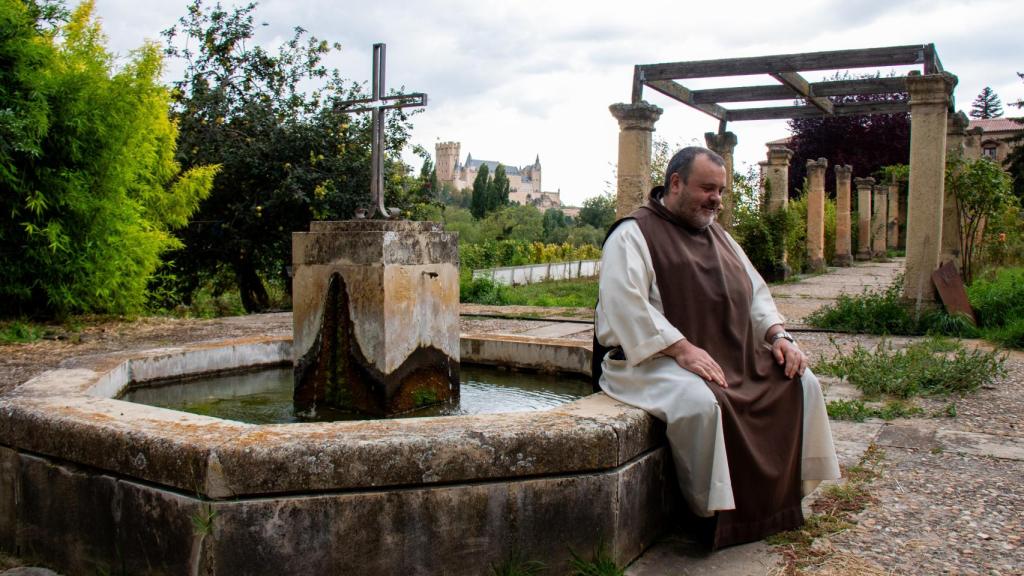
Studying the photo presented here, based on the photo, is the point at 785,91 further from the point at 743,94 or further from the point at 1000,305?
the point at 1000,305

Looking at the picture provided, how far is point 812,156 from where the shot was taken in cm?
3425

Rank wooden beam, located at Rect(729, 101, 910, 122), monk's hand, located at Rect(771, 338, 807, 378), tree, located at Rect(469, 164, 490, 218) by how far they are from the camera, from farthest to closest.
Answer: tree, located at Rect(469, 164, 490, 218) → wooden beam, located at Rect(729, 101, 910, 122) → monk's hand, located at Rect(771, 338, 807, 378)

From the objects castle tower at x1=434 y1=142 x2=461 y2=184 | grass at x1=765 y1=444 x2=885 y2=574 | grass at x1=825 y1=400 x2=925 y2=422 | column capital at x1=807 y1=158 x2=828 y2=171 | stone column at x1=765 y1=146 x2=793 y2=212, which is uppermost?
castle tower at x1=434 y1=142 x2=461 y2=184

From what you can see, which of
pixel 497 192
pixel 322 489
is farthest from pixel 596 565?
pixel 497 192

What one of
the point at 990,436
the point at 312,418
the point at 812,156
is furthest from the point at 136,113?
the point at 812,156

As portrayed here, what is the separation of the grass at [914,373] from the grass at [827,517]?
5.57 ft

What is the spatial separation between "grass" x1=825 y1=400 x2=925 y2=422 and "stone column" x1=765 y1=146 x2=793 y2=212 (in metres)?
14.1

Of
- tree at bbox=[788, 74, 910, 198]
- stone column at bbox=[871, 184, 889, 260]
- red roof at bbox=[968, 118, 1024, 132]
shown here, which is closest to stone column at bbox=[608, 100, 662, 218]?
stone column at bbox=[871, 184, 889, 260]

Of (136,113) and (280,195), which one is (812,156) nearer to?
(280,195)

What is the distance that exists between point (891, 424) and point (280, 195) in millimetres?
9037

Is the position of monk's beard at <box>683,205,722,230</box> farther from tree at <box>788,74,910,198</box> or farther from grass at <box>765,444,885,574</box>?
tree at <box>788,74,910,198</box>

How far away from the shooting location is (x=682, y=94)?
491 inches

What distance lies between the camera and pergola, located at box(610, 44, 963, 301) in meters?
8.87

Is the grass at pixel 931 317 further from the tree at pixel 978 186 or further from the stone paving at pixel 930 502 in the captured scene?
the stone paving at pixel 930 502
